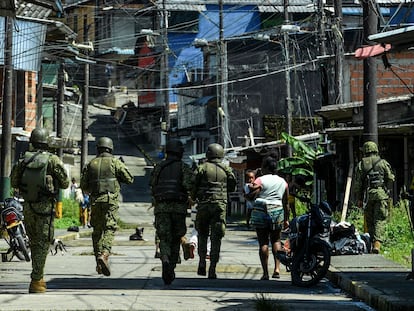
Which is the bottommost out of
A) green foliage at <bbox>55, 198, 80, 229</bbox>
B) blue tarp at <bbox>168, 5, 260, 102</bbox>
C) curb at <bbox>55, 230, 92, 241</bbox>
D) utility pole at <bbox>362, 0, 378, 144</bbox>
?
curb at <bbox>55, 230, 92, 241</bbox>

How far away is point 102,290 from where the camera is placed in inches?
511

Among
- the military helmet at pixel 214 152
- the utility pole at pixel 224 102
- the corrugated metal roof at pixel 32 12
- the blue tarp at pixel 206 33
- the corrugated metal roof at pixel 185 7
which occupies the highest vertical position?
the corrugated metal roof at pixel 185 7

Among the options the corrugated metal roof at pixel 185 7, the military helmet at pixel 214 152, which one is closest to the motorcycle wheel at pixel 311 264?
the military helmet at pixel 214 152

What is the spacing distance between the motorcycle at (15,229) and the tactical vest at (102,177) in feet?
12.5

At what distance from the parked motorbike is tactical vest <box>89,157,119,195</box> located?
2.79m

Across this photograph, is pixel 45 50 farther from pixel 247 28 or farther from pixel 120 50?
pixel 120 50

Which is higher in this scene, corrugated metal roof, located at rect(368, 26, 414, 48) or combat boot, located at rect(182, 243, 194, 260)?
corrugated metal roof, located at rect(368, 26, 414, 48)

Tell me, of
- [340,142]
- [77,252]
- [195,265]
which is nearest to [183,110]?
[340,142]

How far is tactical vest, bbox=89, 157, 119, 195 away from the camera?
15320mm

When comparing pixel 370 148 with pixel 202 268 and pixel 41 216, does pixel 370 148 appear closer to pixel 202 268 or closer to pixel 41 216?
pixel 202 268

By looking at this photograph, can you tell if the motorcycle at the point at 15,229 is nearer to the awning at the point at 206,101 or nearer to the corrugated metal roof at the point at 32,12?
Result: the corrugated metal roof at the point at 32,12

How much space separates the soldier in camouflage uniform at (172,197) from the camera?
14688 millimetres

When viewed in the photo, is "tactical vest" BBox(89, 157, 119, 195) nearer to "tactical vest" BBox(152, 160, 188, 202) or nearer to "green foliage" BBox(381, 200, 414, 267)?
"tactical vest" BBox(152, 160, 188, 202)

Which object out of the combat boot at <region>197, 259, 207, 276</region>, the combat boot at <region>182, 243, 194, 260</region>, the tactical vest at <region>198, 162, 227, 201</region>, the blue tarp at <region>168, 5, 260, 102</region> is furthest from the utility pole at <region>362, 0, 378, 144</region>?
the blue tarp at <region>168, 5, 260, 102</region>
